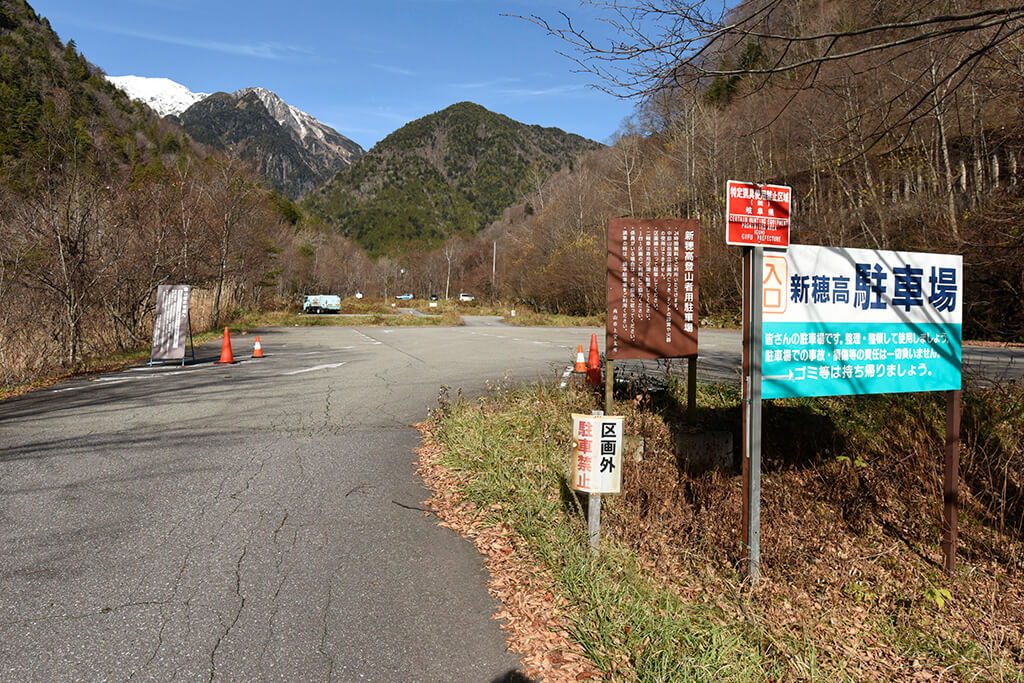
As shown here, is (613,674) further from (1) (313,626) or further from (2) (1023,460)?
(2) (1023,460)

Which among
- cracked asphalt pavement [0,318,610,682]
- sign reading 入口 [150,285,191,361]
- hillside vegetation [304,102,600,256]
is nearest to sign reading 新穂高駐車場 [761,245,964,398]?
cracked asphalt pavement [0,318,610,682]

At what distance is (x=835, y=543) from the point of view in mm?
4828

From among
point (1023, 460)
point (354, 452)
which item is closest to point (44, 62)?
point (354, 452)

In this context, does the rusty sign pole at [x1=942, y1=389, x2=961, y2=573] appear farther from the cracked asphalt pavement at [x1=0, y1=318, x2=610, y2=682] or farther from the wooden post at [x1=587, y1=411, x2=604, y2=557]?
the cracked asphalt pavement at [x1=0, y1=318, x2=610, y2=682]

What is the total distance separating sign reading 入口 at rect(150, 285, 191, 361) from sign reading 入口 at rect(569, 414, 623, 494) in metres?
11.9

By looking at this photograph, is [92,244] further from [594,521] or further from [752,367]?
[752,367]

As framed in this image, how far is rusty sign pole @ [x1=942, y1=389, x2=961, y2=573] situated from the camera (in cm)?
434

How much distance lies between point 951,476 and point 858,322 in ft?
5.18

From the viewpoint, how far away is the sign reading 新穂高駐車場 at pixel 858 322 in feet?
12.2

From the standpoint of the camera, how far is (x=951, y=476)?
14.5 ft

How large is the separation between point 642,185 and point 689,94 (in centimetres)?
2887

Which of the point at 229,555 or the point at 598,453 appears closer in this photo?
the point at 598,453

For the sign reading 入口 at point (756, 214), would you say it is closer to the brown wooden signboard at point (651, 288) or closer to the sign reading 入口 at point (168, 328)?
the brown wooden signboard at point (651, 288)

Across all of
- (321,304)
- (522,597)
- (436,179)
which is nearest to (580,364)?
(522,597)
